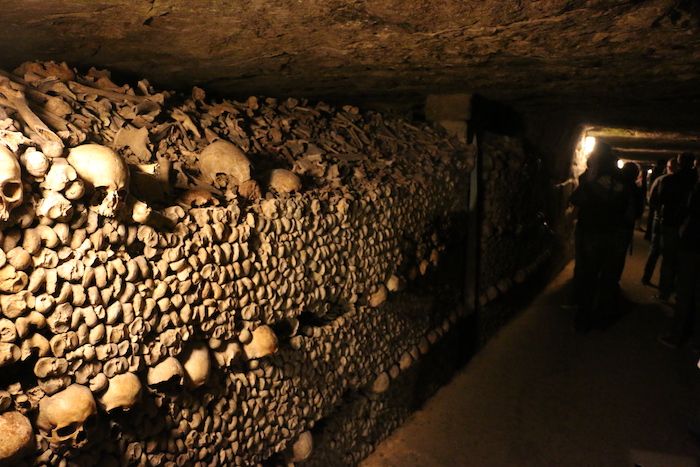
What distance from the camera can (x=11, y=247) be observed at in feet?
4.07

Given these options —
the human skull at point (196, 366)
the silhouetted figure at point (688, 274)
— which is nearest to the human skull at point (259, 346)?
the human skull at point (196, 366)

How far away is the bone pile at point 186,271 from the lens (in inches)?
52.0

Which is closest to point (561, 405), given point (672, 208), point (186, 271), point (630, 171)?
point (630, 171)

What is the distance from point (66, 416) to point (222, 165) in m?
1.10

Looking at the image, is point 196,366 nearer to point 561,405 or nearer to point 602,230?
point 561,405

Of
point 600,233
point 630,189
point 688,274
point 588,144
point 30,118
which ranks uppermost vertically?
point 30,118

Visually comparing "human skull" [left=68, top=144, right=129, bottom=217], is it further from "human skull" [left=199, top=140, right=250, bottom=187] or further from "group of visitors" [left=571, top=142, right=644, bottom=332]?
"group of visitors" [left=571, top=142, right=644, bottom=332]

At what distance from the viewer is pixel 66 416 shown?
4.31 feet

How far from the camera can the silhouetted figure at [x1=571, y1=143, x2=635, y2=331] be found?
14.8ft

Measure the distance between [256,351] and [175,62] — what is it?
1245 mm

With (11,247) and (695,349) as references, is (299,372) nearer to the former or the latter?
(11,247)

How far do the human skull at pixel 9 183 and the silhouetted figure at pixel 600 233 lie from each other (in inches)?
168

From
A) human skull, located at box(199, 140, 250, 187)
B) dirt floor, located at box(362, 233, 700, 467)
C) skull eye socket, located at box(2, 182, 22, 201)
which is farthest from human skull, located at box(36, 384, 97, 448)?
dirt floor, located at box(362, 233, 700, 467)

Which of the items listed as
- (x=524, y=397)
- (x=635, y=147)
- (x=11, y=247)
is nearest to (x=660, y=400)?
(x=524, y=397)
